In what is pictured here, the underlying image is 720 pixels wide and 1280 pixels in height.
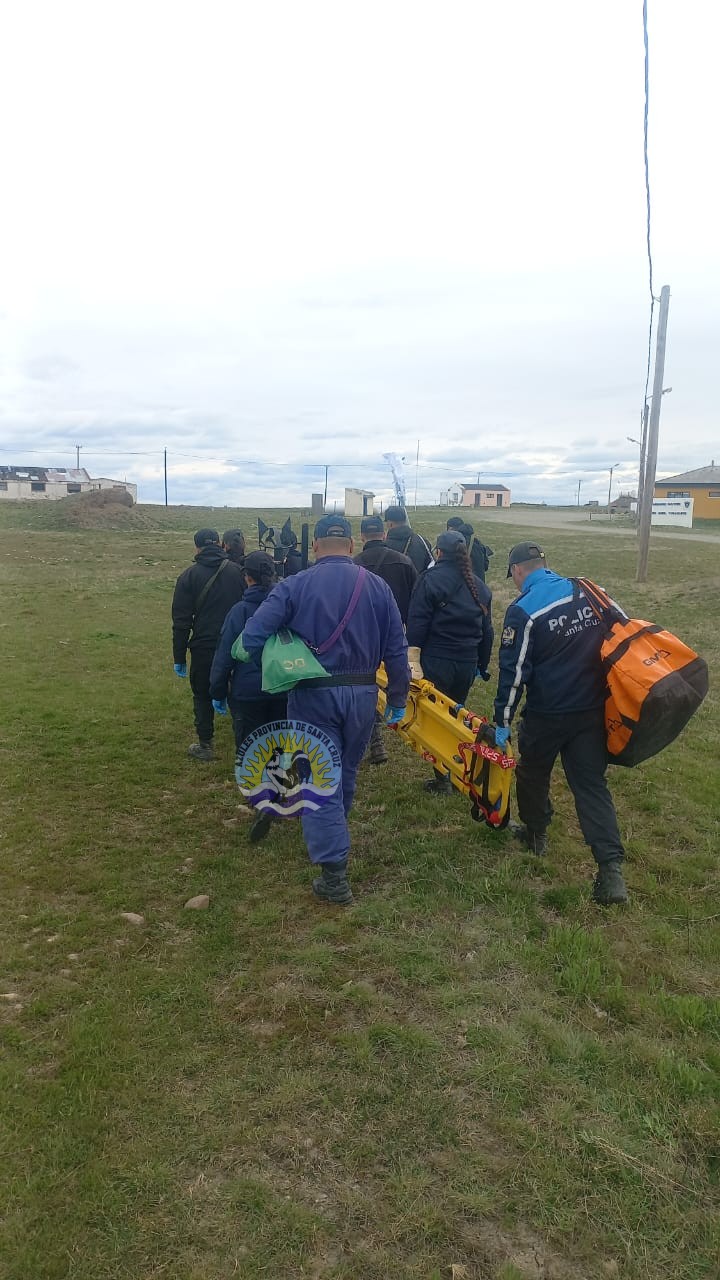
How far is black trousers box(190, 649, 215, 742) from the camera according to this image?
21.9 ft

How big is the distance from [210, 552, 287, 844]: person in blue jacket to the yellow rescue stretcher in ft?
3.66

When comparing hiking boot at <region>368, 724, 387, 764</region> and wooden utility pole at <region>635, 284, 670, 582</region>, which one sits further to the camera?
wooden utility pole at <region>635, 284, 670, 582</region>

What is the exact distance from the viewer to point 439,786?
20.1 ft

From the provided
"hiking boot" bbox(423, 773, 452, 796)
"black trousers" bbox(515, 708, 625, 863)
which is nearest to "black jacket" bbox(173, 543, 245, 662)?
"hiking boot" bbox(423, 773, 452, 796)

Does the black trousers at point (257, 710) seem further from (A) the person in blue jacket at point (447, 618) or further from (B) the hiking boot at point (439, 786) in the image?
(B) the hiking boot at point (439, 786)

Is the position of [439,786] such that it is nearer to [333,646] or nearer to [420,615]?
[420,615]

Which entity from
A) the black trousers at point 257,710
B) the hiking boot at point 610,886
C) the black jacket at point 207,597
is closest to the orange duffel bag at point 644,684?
the hiking boot at point 610,886

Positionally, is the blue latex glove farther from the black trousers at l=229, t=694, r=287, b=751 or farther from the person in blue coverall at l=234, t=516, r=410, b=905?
the black trousers at l=229, t=694, r=287, b=751

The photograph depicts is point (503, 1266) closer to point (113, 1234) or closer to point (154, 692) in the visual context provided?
point (113, 1234)

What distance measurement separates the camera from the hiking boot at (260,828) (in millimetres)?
5230

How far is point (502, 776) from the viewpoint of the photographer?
468 cm

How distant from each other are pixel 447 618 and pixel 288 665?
6.75 ft

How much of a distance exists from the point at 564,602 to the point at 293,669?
5.47 feet

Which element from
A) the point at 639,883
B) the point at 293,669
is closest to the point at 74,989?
the point at 293,669
